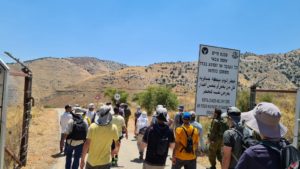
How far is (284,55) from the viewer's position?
114812 mm

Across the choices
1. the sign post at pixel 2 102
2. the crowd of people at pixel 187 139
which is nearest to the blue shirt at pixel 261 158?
the crowd of people at pixel 187 139

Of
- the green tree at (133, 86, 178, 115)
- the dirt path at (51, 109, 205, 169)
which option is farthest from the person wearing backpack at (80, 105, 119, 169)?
the green tree at (133, 86, 178, 115)

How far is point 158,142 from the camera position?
7.20m

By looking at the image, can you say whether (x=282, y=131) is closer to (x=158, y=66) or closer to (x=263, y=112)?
(x=263, y=112)

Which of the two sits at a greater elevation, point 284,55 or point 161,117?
point 284,55

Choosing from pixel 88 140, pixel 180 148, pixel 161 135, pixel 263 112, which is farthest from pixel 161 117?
pixel 263 112

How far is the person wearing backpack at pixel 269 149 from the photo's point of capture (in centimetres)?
318

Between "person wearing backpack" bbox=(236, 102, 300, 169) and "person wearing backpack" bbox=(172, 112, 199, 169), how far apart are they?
4089 millimetres

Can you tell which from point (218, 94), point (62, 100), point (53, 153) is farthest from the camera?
point (62, 100)

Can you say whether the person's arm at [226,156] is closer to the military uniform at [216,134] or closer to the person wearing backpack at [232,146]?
the person wearing backpack at [232,146]

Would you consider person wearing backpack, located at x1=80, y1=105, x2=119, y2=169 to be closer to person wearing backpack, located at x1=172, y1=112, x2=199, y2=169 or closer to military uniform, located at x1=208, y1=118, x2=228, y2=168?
person wearing backpack, located at x1=172, y1=112, x2=199, y2=169

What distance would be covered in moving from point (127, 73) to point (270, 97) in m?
92.5

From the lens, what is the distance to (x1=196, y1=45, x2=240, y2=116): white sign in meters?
10.8

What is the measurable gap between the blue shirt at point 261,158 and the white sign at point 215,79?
7506 millimetres
